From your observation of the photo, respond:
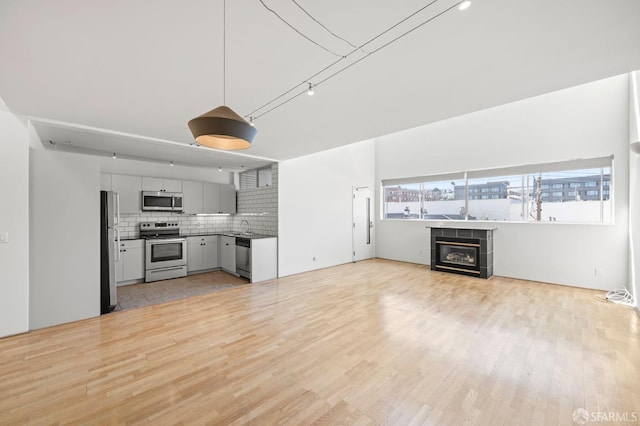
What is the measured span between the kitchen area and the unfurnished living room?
0.05 m

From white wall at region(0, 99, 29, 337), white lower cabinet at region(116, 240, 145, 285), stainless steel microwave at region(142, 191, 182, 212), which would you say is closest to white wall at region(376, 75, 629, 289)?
stainless steel microwave at region(142, 191, 182, 212)

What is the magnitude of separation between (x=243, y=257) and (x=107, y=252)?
2362 mm

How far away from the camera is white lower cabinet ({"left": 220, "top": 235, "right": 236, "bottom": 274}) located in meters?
6.07

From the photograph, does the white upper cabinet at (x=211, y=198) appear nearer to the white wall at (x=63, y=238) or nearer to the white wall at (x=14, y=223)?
the white wall at (x=63, y=238)

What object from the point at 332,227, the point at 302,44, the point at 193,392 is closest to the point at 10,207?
the point at 193,392

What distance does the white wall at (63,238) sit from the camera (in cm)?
329

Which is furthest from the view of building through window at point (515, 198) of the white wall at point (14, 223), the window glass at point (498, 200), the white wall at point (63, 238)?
the white wall at point (14, 223)

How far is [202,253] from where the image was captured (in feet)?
20.8

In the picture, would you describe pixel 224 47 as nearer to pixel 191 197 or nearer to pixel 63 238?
pixel 63 238

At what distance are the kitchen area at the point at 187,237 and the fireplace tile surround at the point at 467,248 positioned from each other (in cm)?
388

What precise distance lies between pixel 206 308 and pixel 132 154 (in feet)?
12.6

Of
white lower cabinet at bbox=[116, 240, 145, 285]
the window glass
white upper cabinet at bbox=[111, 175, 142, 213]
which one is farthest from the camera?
the window glass

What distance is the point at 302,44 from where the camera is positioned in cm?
193

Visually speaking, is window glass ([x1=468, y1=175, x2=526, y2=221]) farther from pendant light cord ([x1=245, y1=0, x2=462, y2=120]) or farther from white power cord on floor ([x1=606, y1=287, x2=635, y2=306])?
pendant light cord ([x1=245, y1=0, x2=462, y2=120])
